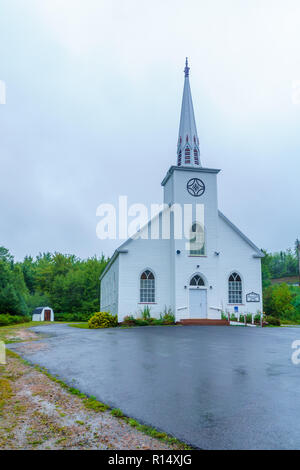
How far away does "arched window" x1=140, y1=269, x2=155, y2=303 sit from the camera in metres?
25.3

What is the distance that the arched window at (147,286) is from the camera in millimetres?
25312

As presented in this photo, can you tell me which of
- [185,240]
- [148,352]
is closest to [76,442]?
[148,352]

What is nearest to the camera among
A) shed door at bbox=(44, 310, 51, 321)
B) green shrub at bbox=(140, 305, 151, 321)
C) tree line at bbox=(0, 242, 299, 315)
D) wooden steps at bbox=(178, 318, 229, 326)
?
wooden steps at bbox=(178, 318, 229, 326)

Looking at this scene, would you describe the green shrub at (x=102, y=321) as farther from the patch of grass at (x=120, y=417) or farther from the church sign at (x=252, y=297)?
the patch of grass at (x=120, y=417)

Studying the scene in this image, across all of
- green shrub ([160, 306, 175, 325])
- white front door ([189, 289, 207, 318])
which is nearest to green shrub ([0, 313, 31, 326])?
green shrub ([160, 306, 175, 325])

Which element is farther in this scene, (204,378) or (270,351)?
(270,351)

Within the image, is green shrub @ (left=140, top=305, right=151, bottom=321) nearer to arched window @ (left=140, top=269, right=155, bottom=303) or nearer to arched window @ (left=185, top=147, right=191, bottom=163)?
arched window @ (left=140, top=269, right=155, bottom=303)

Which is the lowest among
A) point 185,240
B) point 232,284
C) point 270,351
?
point 270,351

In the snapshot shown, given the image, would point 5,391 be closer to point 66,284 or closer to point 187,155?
point 187,155

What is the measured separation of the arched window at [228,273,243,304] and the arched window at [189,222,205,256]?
2778mm

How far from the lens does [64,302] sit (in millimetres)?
55406

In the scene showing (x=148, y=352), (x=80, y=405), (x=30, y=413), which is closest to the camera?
(x=30, y=413)
